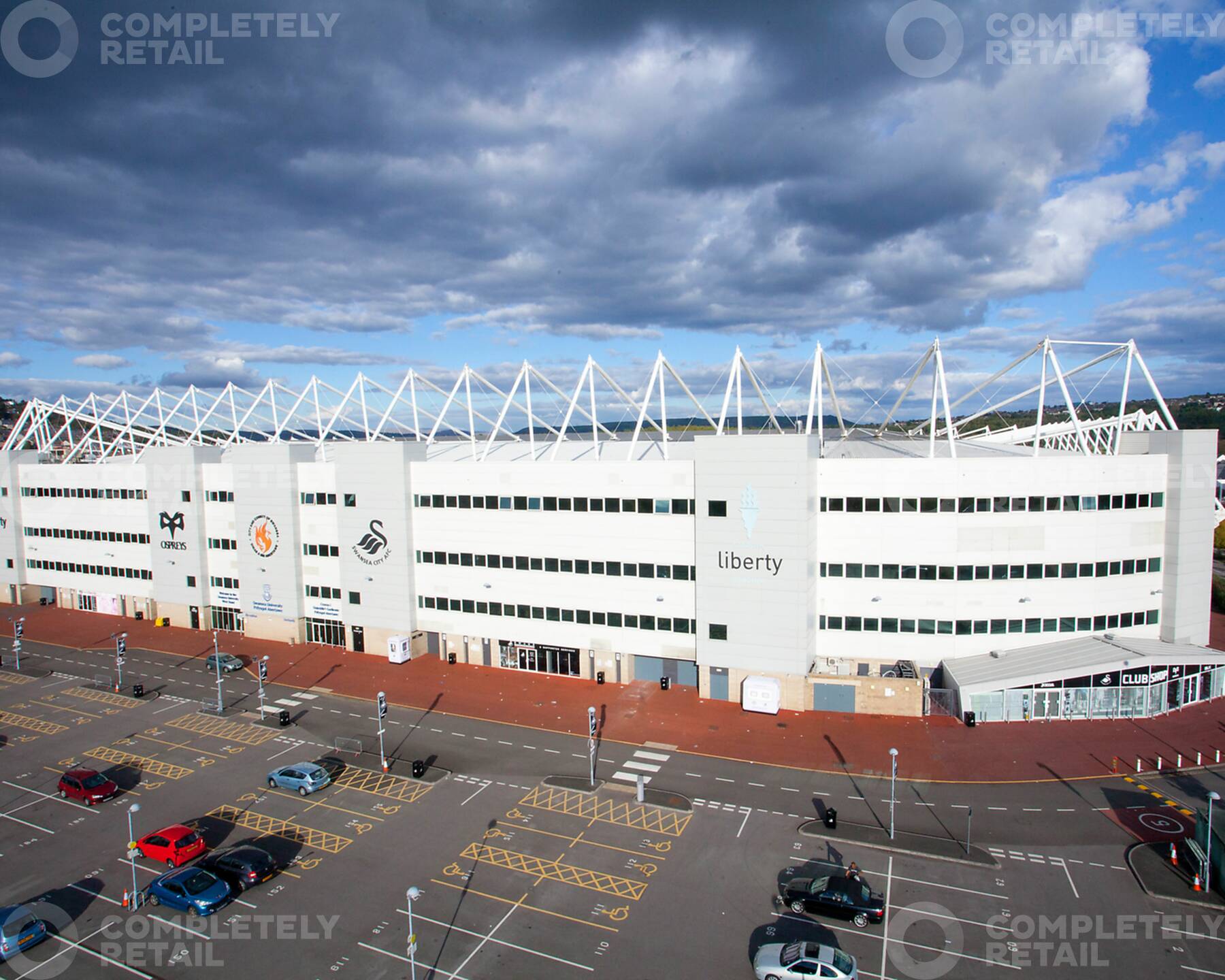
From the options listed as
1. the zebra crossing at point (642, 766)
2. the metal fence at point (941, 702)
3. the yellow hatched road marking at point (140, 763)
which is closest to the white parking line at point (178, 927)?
the yellow hatched road marking at point (140, 763)

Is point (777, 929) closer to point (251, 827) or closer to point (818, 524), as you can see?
point (251, 827)

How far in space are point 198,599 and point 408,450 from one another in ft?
90.4

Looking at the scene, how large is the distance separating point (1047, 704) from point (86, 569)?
85520 mm

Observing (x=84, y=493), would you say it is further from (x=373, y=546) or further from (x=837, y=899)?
(x=837, y=899)

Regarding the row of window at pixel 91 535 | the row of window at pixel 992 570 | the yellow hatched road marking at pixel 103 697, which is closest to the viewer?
the row of window at pixel 992 570

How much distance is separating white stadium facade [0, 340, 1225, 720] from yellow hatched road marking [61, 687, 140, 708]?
13624 mm

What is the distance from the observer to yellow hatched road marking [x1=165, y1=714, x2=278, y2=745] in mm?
41031

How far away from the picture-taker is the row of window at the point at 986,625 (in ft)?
146

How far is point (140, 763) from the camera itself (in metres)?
38.1

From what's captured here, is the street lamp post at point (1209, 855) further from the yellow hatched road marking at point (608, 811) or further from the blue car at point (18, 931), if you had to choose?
the blue car at point (18, 931)

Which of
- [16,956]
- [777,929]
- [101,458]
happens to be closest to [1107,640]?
[777,929]

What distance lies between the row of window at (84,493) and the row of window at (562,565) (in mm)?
33309

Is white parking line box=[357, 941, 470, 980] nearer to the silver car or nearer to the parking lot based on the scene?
the parking lot

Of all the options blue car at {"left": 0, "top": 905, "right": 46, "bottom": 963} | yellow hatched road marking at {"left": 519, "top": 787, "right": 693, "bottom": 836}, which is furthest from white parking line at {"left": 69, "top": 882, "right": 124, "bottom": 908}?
yellow hatched road marking at {"left": 519, "top": 787, "right": 693, "bottom": 836}
